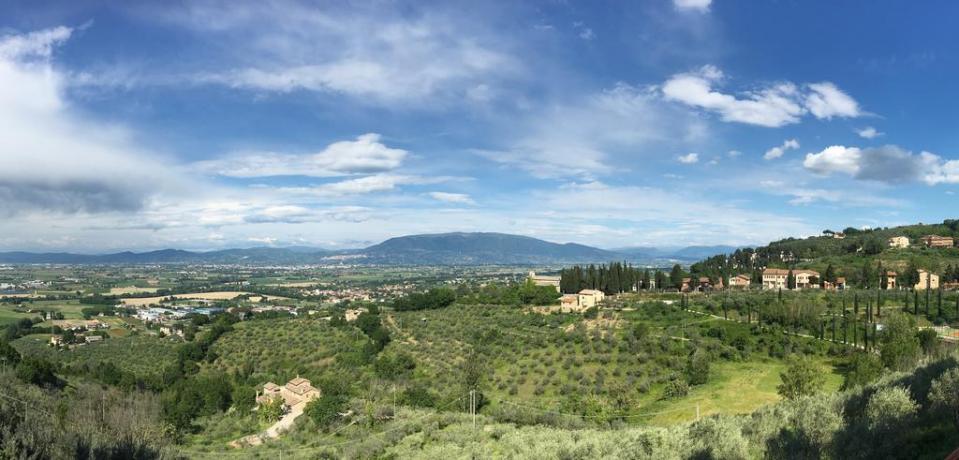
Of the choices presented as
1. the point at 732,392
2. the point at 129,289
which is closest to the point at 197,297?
the point at 129,289

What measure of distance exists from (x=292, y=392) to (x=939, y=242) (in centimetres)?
11349

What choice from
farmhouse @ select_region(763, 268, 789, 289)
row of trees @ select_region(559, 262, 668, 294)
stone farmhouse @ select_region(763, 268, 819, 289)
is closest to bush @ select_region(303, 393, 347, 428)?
row of trees @ select_region(559, 262, 668, 294)

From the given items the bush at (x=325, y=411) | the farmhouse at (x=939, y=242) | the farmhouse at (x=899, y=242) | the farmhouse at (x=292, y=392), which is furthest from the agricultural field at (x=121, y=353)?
the farmhouse at (x=939, y=242)

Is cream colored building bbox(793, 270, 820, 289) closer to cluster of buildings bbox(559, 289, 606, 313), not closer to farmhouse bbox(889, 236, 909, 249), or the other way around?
farmhouse bbox(889, 236, 909, 249)

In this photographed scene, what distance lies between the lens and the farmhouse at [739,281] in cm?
8094

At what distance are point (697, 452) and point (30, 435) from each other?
48.6ft

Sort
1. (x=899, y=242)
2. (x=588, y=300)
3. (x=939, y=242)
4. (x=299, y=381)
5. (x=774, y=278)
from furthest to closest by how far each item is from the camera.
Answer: (x=899, y=242), (x=939, y=242), (x=774, y=278), (x=588, y=300), (x=299, y=381)

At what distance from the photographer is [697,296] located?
63.2 metres

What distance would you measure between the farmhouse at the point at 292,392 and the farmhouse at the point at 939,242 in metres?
110

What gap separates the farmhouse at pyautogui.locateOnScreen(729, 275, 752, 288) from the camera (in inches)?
3187

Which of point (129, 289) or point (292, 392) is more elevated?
point (292, 392)

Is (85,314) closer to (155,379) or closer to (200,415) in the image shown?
(155,379)

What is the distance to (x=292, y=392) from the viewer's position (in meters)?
38.9

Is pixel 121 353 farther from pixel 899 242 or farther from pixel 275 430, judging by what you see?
pixel 899 242
